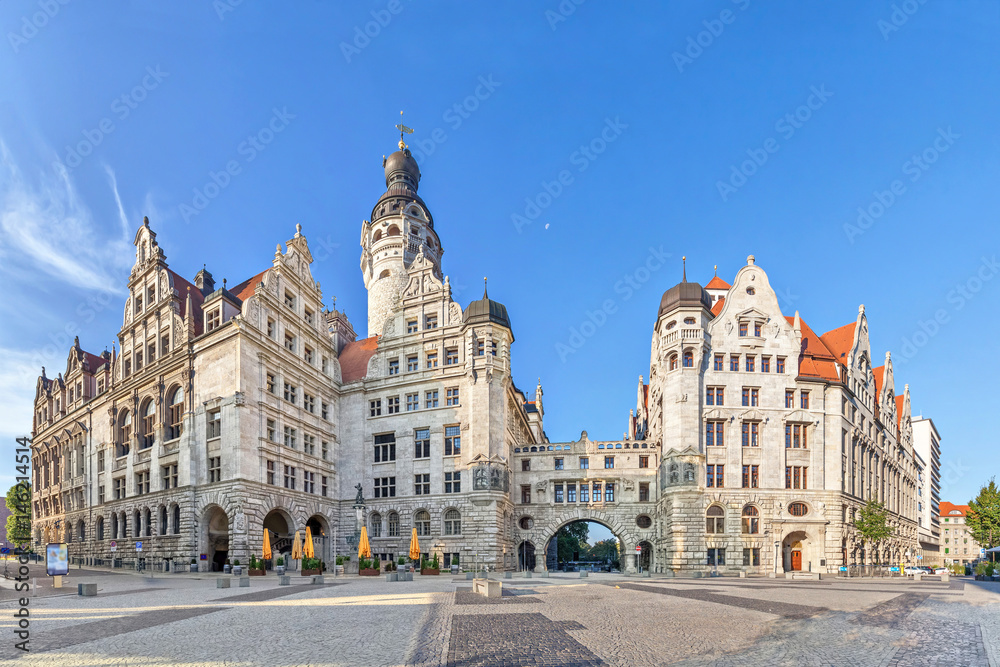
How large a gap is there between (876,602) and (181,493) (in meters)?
42.5

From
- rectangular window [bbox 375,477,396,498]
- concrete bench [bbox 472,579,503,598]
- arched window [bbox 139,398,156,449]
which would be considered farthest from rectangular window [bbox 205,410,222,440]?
concrete bench [bbox 472,579,503,598]

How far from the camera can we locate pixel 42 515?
7031 cm

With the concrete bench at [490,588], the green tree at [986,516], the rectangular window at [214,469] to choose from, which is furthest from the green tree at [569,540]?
the concrete bench at [490,588]

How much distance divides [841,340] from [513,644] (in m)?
65.5

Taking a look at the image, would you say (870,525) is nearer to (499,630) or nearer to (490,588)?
(490,588)

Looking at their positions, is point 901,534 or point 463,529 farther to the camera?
point 901,534

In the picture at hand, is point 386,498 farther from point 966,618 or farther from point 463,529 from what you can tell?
point 966,618

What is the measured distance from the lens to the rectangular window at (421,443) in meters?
53.8

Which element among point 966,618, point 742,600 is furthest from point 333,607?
point 966,618

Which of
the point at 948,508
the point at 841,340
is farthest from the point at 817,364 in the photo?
the point at 948,508

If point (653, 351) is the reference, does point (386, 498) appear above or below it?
below

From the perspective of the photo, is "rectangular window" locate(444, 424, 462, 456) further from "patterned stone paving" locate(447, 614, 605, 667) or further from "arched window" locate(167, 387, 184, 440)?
"patterned stone paving" locate(447, 614, 605, 667)

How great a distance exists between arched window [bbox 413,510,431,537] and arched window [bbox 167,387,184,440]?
19.6 m

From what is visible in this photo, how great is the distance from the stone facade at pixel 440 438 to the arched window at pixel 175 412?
0.15m
